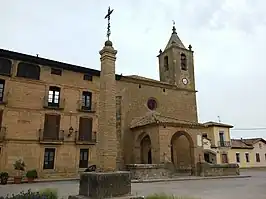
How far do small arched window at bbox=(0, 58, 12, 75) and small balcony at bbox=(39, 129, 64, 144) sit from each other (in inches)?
204

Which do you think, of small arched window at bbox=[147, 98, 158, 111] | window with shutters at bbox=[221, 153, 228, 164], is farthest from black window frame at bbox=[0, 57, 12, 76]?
window with shutters at bbox=[221, 153, 228, 164]

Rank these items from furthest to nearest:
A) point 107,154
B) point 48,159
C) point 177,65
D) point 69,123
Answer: point 177,65, point 69,123, point 48,159, point 107,154

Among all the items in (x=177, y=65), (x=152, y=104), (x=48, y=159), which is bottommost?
(x=48, y=159)

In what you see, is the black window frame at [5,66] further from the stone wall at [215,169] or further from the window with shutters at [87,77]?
the stone wall at [215,169]

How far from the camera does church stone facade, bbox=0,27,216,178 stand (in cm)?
1819

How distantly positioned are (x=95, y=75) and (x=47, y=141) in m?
7.29

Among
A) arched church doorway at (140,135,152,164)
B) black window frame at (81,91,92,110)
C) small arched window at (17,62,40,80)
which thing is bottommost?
arched church doorway at (140,135,152,164)

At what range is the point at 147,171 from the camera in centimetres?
1634

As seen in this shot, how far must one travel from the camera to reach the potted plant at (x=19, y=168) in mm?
16094

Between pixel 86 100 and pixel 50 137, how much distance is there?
453 cm

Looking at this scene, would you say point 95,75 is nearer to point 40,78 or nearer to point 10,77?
point 40,78

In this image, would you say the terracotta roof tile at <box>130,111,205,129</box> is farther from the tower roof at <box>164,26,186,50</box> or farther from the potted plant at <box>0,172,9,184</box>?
the potted plant at <box>0,172,9,184</box>

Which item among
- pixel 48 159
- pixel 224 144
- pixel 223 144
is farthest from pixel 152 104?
pixel 224 144

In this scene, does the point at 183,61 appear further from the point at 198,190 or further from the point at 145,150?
the point at 198,190
